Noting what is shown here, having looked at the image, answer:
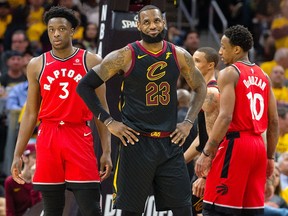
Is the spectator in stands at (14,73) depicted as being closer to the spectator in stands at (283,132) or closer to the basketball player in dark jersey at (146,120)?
the spectator in stands at (283,132)

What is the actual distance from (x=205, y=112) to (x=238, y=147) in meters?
0.65

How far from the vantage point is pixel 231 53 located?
8.03 meters

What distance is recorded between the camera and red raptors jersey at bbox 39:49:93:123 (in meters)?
7.66

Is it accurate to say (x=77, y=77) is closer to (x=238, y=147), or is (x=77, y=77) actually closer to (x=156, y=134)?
(x=156, y=134)

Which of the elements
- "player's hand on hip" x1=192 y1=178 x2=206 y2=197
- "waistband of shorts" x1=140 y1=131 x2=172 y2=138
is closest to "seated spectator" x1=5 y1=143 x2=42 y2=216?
"player's hand on hip" x1=192 y1=178 x2=206 y2=197

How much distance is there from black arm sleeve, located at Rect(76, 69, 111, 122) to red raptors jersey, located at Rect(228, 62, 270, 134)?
119cm

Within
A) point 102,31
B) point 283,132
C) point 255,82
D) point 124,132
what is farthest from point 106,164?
point 283,132

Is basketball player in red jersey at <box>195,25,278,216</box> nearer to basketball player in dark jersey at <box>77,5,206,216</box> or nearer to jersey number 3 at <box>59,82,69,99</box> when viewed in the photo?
basketball player in dark jersey at <box>77,5,206,216</box>

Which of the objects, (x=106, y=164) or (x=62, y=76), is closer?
(x=62, y=76)

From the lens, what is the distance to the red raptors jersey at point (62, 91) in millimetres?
7664

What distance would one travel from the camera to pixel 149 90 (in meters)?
7.29

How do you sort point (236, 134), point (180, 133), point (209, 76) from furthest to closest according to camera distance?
point (209, 76), point (236, 134), point (180, 133)

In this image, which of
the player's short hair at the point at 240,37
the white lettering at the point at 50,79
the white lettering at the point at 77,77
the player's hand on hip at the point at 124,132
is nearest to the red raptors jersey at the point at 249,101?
the player's short hair at the point at 240,37

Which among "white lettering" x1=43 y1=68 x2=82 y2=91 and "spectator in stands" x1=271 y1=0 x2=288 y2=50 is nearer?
"white lettering" x1=43 y1=68 x2=82 y2=91
